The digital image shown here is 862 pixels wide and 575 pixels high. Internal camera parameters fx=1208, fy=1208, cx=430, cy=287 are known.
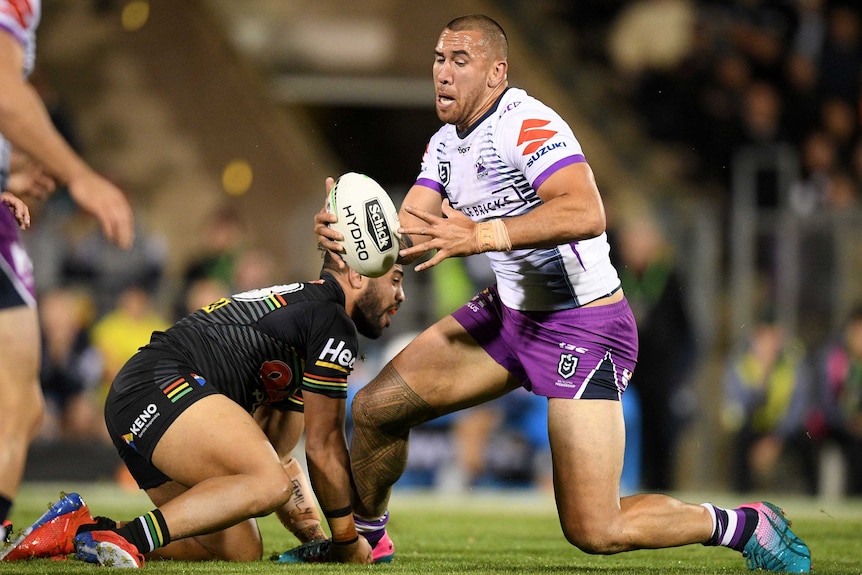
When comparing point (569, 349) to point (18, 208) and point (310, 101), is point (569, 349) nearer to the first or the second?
point (18, 208)

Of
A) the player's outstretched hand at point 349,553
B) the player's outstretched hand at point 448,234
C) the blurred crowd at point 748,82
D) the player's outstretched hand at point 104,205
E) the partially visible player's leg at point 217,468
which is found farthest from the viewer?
the blurred crowd at point 748,82

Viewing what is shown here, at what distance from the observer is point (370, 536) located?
5.79 m

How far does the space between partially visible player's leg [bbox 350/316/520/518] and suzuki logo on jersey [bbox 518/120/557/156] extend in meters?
1.10

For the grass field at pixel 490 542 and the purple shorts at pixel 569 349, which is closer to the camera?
the grass field at pixel 490 542

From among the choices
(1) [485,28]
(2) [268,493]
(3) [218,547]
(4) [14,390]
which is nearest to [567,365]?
(2) [268,493]

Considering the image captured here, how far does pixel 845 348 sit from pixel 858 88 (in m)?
4.35

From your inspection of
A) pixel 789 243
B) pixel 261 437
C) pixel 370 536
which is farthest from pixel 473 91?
pixel 789 243

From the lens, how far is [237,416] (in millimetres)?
5066

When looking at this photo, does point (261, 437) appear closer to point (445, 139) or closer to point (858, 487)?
point (445, 139)

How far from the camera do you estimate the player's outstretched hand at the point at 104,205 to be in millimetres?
3754

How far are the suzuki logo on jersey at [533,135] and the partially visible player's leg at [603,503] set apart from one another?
117cm

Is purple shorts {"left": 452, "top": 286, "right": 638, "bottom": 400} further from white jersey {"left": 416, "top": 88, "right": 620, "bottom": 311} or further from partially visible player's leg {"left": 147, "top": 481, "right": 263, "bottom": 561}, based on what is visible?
partially visible player's leg {"left": 147, "top": 481, "right": 263, "bottom": 561}

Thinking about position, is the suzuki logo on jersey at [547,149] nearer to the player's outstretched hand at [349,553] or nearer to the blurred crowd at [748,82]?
the player's outstretched hand at [349,553]

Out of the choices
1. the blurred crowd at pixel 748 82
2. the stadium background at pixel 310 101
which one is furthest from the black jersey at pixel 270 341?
the blurred crowd at pixel 748 82
